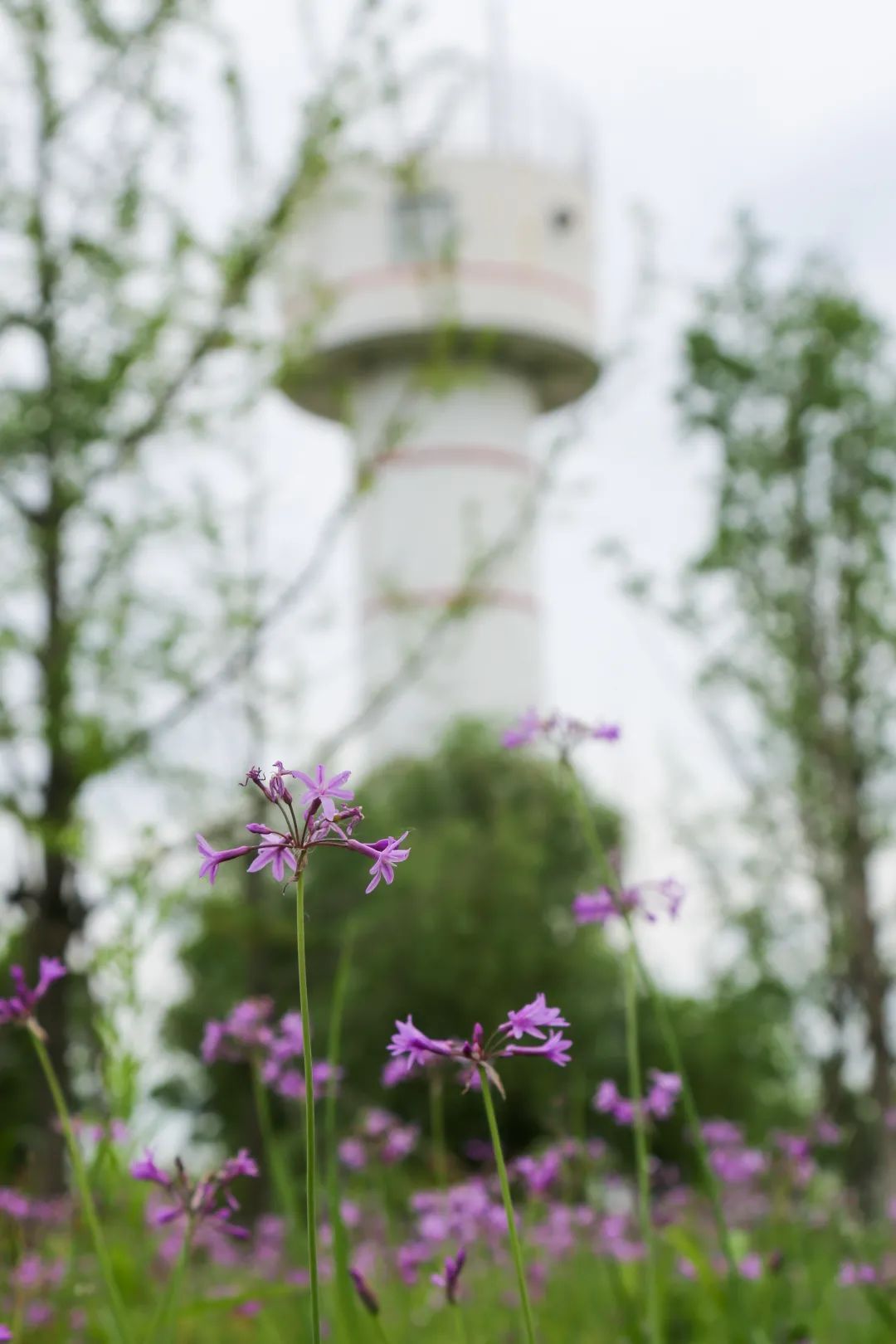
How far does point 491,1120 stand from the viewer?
3.86ft

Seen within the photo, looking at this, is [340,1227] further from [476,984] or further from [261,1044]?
[476,984]

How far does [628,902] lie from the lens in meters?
2.09

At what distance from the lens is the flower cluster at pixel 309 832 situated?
3.78 feet

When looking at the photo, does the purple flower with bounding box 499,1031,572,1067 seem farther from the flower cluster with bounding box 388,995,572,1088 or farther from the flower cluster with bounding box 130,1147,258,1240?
the flower cluster with bounding box 130,1147,258,1240

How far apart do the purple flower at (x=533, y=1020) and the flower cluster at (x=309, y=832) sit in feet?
0.58

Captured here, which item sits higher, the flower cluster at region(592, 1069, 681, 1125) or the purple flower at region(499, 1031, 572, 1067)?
the purple flower at region(499, 1031, 572, 1067)

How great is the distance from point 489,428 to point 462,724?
735 cm

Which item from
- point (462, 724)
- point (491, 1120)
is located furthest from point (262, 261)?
point (462, 724)

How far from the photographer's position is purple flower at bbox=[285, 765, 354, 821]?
45.5 inches

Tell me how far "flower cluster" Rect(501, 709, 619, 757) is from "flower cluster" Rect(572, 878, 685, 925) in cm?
19

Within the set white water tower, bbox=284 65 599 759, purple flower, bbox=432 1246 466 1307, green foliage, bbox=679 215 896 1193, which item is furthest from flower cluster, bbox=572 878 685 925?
white water tower, bbox=284 65 599 759

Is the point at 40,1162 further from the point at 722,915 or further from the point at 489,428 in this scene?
the point at 489,428

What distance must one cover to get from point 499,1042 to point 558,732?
859 mm

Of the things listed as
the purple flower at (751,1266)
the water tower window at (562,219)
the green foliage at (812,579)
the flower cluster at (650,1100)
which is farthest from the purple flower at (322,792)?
the water tower window at (562,219)
